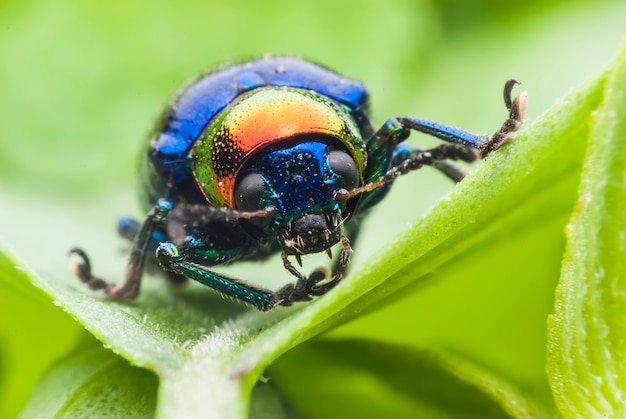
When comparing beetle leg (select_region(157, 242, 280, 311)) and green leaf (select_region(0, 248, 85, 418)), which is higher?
beetle leg (select_region(157, 242, 280, 311))

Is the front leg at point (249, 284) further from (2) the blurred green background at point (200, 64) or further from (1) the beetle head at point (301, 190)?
(2) the blurred green background at point (200, 64)

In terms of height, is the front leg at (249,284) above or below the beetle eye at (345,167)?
below

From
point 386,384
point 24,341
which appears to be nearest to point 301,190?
point 386,384

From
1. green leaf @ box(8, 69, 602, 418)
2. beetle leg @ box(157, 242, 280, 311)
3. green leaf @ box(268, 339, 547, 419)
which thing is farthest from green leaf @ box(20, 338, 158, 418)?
beetle leg @ box(157, 242, 280, 311)

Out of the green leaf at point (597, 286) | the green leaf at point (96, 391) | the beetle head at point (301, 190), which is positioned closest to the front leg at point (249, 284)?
the beetle head at point (301, 190)

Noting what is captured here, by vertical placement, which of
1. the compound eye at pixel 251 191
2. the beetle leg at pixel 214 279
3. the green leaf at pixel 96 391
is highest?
the compound eye at pixel 251 191

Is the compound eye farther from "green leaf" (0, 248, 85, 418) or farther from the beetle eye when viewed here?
"green leaf" (0, 248, 85, 418)
